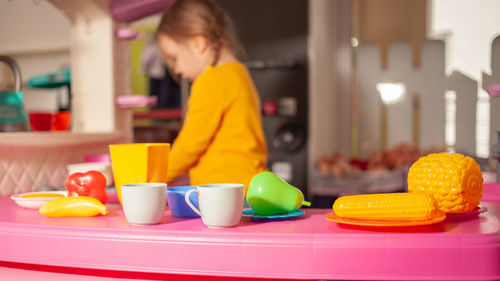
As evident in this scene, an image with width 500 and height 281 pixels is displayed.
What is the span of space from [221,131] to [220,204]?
97 centimetres

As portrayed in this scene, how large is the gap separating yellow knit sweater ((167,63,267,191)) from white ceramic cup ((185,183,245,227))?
0.83 meters

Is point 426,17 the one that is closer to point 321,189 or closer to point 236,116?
point 321,189

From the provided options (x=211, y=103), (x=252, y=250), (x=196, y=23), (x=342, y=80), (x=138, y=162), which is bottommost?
(x=252, y=250)

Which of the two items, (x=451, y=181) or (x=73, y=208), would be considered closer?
(x=451, y=181)

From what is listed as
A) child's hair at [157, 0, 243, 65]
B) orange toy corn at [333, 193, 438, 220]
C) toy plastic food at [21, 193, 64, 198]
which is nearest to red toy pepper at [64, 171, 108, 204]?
toy plastic food at [21, 193, 64, 198]

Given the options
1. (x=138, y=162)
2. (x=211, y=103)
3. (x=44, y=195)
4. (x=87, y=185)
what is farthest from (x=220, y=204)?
(x=211, y=103)

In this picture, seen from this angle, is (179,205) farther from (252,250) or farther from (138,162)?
(252,250)

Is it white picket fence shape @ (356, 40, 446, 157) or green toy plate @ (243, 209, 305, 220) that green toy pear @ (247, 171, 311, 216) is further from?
white picket fence shape @ (356, 40, 446, 157)

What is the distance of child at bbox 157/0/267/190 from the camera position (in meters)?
1.78

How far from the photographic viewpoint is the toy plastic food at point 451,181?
955 millimetres

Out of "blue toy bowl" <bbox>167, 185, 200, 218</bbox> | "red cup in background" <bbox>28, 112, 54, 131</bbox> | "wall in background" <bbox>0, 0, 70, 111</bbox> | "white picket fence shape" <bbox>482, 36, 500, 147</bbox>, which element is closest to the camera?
"blue toy bowl" <bbox>167, 185, 200, 218</bbox>

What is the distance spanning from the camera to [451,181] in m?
0.95

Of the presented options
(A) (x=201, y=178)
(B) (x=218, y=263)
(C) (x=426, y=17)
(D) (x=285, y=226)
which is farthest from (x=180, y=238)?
(C) (x=426, y=17)

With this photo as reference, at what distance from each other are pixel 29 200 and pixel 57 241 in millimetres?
321
